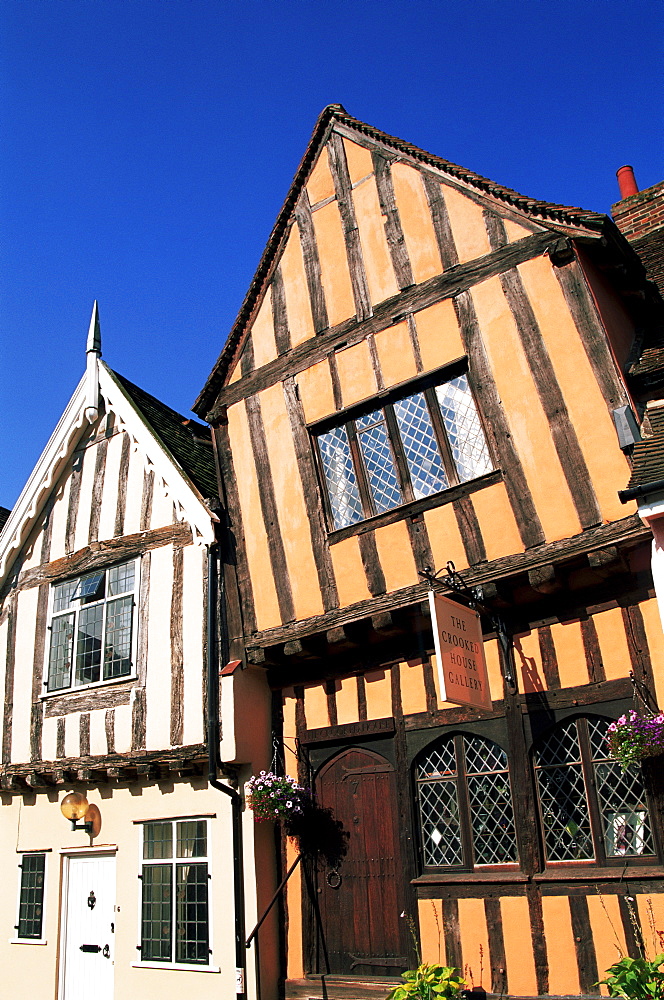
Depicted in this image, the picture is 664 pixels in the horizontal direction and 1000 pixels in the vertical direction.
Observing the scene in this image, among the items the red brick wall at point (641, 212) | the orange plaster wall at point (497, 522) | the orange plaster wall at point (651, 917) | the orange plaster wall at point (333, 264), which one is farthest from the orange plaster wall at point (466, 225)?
the orange plaster wall at point (651, 917)

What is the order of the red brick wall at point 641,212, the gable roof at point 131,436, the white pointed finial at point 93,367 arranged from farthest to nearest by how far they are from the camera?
the white pointed finial at point 93,367
the red brick wall at point 641,212
the gable roof at point 131,436

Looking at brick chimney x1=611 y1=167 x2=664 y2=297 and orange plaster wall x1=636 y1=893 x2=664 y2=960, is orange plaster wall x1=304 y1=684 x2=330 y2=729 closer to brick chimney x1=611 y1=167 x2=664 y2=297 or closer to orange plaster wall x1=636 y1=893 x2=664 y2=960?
orange plaster wall x1=636 y1=893 x2=664 y2=960

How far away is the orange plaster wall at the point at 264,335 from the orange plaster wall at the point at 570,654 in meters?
4.85

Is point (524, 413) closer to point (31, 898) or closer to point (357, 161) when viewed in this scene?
point (357, 161)

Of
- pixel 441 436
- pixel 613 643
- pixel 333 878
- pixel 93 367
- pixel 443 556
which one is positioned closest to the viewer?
pixel 613 643

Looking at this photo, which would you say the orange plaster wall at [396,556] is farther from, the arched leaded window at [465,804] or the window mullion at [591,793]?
the window mullion at [591,793]

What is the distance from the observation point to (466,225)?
870 centimetres

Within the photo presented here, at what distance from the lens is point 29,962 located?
10414mm

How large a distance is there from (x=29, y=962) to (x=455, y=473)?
8.27 metres

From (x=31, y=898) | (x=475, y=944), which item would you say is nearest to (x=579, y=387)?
(x=475, y=944)

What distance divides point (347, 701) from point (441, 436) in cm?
303

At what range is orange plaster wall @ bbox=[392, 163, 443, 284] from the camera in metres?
8.89

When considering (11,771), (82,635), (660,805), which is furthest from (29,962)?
(660,805)

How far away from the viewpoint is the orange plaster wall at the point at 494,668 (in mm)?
7711
